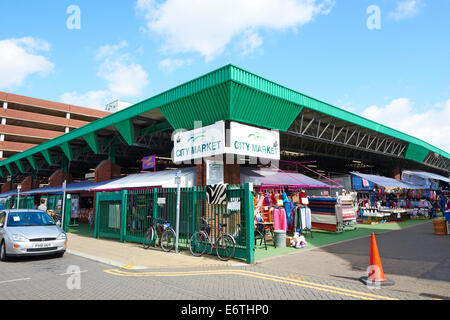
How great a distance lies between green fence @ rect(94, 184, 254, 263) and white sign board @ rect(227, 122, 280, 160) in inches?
121

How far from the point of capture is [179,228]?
1102 centimetres

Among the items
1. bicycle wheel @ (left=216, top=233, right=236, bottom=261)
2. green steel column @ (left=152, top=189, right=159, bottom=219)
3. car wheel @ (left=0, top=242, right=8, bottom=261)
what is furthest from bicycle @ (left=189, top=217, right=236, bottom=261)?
car wheel @ (left=0, top=242, right=8, bottom=261)

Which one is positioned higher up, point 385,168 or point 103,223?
point 385,168

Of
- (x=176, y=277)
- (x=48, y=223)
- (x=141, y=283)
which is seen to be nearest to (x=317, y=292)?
(x=176, y=277)

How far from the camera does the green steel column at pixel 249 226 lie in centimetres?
852

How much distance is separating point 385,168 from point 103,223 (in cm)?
3035

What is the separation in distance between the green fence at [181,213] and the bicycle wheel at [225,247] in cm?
22

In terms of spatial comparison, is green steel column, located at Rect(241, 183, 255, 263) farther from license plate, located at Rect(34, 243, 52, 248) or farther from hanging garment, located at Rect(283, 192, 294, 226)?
license plate, located at Rect(34, 243, 52, 248)

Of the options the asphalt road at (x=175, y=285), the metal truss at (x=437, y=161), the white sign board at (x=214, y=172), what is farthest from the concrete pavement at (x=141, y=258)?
the metal truss at (x=437, y=161)

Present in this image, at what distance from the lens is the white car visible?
346 inches

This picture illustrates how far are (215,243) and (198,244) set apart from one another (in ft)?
2.57

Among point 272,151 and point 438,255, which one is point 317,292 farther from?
point 272,151

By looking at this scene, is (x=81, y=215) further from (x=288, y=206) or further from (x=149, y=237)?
(x=288, y=206)

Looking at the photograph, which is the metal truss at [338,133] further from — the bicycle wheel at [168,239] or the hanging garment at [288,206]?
the bicycle wheel at [168,239]
